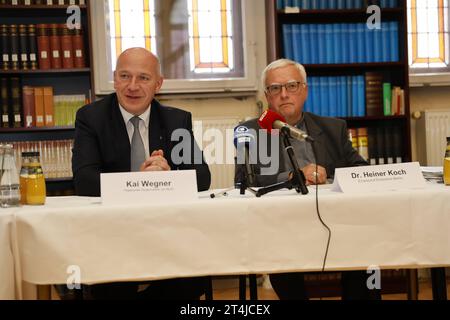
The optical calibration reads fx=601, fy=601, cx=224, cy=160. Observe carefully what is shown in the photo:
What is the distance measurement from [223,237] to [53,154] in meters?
2.60

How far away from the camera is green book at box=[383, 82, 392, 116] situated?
162 inches

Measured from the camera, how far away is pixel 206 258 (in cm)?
171

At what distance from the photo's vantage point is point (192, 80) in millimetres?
4223

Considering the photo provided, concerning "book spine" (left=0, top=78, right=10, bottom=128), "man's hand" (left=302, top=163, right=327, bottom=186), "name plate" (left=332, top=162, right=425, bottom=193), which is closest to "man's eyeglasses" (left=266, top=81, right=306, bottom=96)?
"man's hand" (left=302, top=163, right=327, bottom=186)

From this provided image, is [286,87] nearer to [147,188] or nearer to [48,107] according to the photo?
[147,188]

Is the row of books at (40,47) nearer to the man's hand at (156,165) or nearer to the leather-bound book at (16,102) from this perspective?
the leather-bound book at (16,102)

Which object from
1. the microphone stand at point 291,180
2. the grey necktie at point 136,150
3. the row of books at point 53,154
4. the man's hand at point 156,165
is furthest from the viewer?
the row of books at point 53,154

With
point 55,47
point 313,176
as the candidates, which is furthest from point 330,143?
point 55,47

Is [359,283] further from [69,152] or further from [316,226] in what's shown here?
[69,152]

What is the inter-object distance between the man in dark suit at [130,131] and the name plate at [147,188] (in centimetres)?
55

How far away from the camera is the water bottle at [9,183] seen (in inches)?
73.7

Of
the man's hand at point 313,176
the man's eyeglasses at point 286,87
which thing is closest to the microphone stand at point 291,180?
the man's hand at point 313,176
